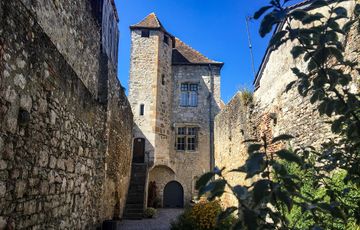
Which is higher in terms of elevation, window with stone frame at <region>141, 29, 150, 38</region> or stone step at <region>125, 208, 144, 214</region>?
window with stone frame at <region>141, 29, 150, 38</region>

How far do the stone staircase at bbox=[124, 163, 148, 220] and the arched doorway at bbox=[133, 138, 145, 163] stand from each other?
171 centimetres

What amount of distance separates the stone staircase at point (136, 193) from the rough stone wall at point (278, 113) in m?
3.84

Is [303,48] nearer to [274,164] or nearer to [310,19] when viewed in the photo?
[310,19]

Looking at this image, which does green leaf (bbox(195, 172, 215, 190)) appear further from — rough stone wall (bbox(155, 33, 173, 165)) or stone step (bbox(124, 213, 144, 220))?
rough stone wall (bbox(155, 33, 173, 165))

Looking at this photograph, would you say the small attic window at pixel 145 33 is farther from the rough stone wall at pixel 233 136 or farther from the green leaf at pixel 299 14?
the green leaf at pixel 299 14

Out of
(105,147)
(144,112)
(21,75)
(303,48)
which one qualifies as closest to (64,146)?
(21,75)

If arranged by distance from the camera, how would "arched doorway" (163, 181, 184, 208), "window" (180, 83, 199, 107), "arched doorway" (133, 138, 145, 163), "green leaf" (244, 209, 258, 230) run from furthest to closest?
"window" (180, 83, 199, 107)
"arched doorway" (163, 181, 184, 208)
"arched doorway" (133, 138, 145, 163)
"green leaf" (244, 209, 258, 230)

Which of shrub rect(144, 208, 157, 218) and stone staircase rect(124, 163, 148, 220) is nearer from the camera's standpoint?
stone staircase rect(124, 163, 148, 220)

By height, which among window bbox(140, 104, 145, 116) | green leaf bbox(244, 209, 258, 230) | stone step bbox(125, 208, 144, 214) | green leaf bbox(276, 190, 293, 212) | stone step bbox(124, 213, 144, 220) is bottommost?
stone step bbox(124, 213, 144, 220)

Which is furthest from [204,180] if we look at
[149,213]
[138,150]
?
[138,150]

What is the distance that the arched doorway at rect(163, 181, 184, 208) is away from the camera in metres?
19.9

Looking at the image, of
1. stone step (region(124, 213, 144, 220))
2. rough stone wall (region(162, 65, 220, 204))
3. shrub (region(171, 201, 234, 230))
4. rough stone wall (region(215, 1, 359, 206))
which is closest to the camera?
rough stone wall (region(215, 1, 359, 206))

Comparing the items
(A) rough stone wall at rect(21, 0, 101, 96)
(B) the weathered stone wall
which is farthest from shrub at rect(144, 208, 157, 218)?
(A) rough stone wall at rect(21, 0, 101, 96)

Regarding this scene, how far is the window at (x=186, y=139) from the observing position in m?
20.7
